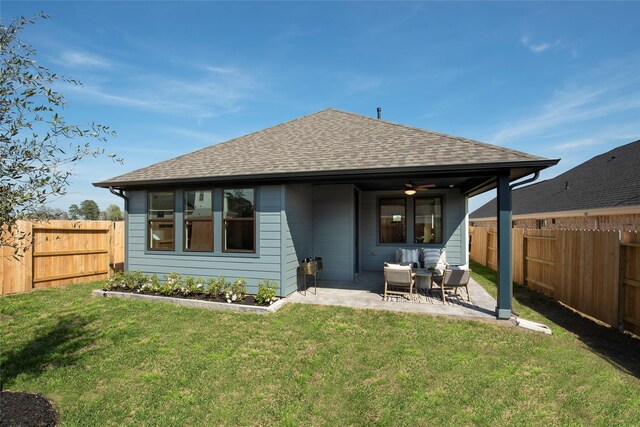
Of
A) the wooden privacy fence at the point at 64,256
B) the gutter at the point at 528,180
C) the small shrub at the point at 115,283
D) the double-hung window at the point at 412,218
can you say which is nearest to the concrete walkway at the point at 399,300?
the double-hung window at the point at 412,218

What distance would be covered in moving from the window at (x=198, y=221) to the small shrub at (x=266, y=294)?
72.9 inches

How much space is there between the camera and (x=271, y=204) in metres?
6.77

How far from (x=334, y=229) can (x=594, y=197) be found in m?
11.6

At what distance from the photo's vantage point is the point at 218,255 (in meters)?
7.11

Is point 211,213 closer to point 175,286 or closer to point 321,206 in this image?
point 175,286

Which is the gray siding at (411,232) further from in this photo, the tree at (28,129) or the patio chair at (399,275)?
the tree at (28,129)

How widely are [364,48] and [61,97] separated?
9502 millimetres

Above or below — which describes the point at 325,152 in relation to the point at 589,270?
above

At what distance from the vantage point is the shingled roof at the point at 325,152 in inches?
231

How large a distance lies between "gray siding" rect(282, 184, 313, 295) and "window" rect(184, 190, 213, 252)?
2004 millimetres

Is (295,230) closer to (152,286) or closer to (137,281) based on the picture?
(152,286)

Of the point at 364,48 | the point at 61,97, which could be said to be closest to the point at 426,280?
the point at 61,97

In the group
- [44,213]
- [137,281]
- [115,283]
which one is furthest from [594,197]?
[115,283]

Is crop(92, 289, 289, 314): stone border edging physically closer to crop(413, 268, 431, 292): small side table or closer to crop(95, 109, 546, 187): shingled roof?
crop(95, 109, 546, 187): shingled roof
